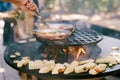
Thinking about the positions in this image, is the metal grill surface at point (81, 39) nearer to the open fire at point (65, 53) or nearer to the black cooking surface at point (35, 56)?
the open fire at point (65, 53)

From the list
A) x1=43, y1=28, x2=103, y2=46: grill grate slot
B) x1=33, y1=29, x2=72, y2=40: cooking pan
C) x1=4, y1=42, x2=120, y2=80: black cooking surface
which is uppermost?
x1=33, y1=29, x2=72, y2=40: cooking pan

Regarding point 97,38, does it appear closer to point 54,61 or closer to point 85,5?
point 54,61

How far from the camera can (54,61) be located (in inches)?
141

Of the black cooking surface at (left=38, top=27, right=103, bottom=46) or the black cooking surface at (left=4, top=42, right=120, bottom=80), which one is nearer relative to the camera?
the black cooking surface at (left=4, top=42, right=120, bottom=80)

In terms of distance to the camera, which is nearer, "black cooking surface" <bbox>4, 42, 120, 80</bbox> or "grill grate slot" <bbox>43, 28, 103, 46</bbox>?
"black cooking surface" <bbox>4, 42, 120, 80</bbox>

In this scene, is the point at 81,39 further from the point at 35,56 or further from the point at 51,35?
the point at 35,56

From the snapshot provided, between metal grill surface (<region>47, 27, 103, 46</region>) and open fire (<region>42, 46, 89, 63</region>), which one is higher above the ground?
metal grill surface (<region>47, 27, 103, 46</region>)

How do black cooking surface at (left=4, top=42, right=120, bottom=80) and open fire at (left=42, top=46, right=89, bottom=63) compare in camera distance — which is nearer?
black cooking surface at (left=4, top=42, right=120, bottom=80)

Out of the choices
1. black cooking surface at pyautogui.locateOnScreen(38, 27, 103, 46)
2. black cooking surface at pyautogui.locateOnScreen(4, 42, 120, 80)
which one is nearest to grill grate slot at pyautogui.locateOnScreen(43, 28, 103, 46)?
black cooking surface at pyautogui.locateOnScreen(38, 27, 103, 46)

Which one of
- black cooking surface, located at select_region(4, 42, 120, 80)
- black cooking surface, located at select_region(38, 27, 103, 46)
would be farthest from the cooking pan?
black cooking surface, located at select_region(4, 42, 120, 80)

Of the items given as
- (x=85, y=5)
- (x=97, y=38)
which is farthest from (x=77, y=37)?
(x=85, y=5)

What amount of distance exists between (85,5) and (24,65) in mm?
9292

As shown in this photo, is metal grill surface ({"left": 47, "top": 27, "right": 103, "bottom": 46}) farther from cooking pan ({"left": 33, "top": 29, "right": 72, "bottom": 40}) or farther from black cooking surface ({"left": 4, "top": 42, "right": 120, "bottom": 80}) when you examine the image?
black cooking surface ({"left": 4, "top": 42, "right": 120, "bottom": 80})

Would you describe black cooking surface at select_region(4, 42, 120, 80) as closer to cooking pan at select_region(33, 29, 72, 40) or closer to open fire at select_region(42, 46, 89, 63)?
open fire at select_region(42, 46, 89, 63)
